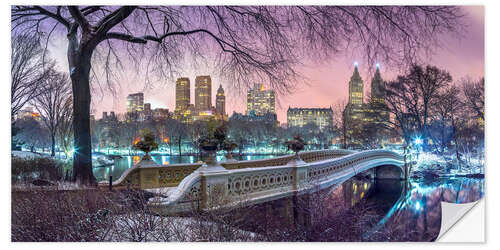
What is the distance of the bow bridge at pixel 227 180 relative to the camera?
12.7 ft

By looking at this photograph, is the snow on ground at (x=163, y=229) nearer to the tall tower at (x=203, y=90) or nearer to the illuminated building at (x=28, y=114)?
the tall tower at (x=203, y=90)

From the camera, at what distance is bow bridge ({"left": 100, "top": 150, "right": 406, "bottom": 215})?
3.88m

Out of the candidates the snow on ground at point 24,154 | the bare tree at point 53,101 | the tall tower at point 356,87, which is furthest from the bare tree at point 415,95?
the snow on ground at point 24,154

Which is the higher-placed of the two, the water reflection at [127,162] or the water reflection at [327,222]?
the water reflection at [127,162]

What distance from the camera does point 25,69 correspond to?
466 centimetres

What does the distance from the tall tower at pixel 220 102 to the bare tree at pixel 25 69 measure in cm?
272

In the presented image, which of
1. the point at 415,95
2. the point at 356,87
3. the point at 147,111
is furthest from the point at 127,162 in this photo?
the point at 415,95

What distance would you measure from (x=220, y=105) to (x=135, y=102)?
1.53m

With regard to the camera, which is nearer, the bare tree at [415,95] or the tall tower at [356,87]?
the tall tower at [356,87]

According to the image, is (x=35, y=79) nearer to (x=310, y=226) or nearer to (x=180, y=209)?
(x=180, y=209)

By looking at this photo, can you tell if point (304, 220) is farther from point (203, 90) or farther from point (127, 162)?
point (127, 162)

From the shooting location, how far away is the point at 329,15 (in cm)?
416

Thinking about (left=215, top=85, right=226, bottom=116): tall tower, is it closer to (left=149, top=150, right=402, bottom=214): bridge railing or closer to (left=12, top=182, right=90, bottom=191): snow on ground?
(left=149, top=150, right=402, bottom=214): bridge railing

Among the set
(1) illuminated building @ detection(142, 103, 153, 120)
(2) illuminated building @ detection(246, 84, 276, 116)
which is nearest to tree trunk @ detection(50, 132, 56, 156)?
(1) illuminated building @ detection(142, 103, 153, 120)
